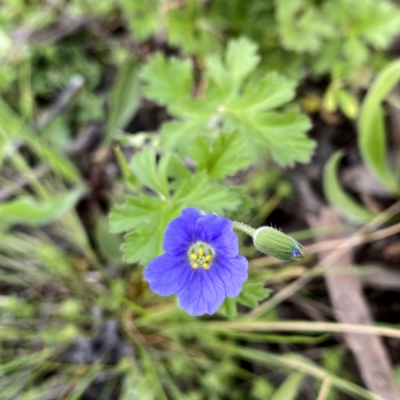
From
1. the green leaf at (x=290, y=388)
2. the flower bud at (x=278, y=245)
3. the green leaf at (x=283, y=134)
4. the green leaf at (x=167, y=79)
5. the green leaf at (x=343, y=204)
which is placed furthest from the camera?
the green leaf at (x=343, y=204)

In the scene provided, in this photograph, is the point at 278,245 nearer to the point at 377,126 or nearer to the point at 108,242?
the point at 377,126

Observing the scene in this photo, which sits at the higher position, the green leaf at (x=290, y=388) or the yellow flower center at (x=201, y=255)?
the yellow flower center at (x=201, y=255)

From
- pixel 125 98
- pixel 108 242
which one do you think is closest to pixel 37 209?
pixel 108 242

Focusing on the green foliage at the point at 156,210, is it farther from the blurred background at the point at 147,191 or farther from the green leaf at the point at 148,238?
the blurred background at the point at 147,191

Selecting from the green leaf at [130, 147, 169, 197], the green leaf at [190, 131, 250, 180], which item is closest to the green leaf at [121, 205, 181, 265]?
the green leaf at [130, 147, 169, 197]

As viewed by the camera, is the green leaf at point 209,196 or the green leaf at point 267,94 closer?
the green leaf at point 209,196

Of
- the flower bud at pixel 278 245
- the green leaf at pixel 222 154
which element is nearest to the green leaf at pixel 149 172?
→ the green leaf at pixel 222 154

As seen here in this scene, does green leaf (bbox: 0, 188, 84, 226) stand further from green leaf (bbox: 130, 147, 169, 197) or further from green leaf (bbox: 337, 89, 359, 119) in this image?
green leaf (bbox: 337, 89, 359, 119)
